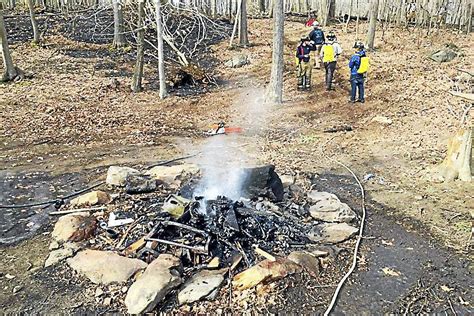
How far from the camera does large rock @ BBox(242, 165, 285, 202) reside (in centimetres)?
650

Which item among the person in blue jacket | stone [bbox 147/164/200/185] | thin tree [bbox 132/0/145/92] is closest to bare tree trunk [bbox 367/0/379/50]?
the person in blue jacket

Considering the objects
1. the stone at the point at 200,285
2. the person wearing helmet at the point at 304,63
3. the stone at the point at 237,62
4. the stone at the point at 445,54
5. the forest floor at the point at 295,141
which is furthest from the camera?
the stone at the point at 237,62

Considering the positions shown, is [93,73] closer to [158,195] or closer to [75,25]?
[75,25]

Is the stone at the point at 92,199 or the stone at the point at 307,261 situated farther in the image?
the stone at the point at 92,199

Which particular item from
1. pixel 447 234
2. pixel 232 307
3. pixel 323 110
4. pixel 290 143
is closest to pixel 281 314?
pixel 232 307

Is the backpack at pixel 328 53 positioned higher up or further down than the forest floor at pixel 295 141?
higher up

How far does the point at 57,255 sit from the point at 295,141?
257 inches

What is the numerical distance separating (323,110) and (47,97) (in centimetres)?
918

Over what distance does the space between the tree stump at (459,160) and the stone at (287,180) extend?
2865 millimetres

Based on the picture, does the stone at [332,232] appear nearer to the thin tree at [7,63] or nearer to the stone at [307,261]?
the stone at [307,261]

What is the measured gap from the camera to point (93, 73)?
16.2 meters

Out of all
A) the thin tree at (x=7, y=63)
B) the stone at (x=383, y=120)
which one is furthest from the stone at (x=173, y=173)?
the thin tree at (x=7, y=63)

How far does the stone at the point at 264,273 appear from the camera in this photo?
4.64 meters

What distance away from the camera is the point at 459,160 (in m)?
7.67
